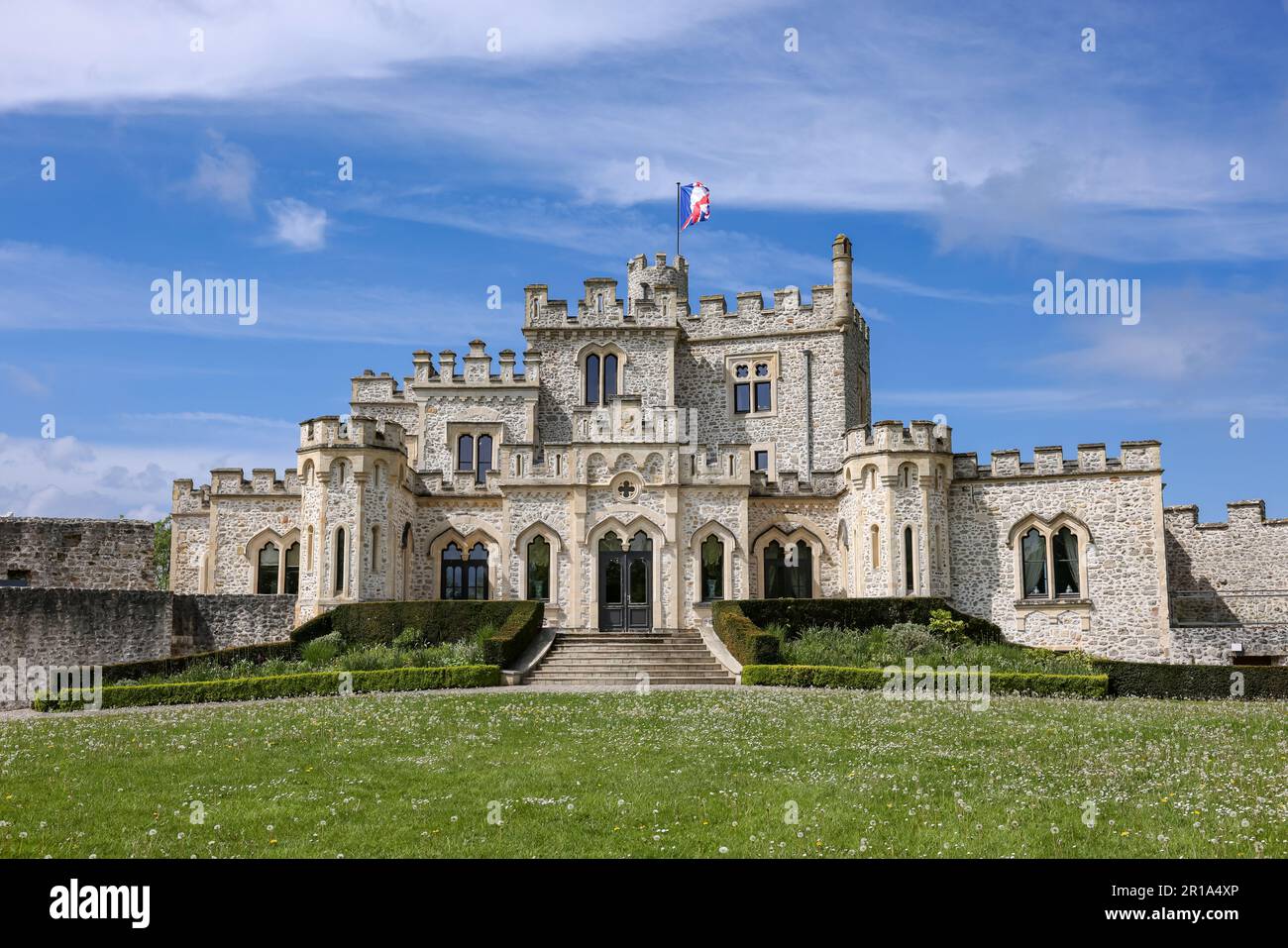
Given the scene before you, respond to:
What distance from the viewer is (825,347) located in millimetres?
48094

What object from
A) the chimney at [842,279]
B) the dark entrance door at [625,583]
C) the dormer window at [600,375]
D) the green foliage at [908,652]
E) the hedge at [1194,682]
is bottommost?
the hedge at [1194,682]

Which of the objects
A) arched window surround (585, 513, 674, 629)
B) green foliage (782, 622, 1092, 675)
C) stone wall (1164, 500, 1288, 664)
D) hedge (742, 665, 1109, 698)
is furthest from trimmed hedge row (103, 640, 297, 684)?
stone wall (1164, 500, 1288, 664)

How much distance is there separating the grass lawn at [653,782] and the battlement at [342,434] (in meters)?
15.9

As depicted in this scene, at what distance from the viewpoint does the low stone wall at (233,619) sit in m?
36.8

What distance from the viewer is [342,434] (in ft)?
125

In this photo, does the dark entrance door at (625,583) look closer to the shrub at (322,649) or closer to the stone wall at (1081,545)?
the shrub at (322,649)

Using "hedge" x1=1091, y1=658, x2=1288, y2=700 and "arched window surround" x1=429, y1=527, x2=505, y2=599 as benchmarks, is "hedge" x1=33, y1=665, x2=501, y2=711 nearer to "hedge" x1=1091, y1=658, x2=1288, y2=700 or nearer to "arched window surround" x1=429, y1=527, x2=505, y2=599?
"arched window surround" x1=429, y1=527, x2=505, y2=599

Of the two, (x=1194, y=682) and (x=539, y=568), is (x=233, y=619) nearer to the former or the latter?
(x=539, y=568)

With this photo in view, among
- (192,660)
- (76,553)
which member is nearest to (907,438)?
(192,660)

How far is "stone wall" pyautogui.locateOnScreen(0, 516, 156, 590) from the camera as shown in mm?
39656

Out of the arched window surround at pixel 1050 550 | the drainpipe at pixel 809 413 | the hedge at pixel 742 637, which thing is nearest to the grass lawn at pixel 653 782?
the hedge at pixel 742 637

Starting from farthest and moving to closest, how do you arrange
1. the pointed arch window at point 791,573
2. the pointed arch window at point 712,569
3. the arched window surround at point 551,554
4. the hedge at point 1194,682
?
the pointed arch window at point 791,573 → the pointed arch window at point 712,569 → the arched window surround at point 551,554 → the hedge at point 1194,682

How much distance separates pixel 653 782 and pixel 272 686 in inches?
620
